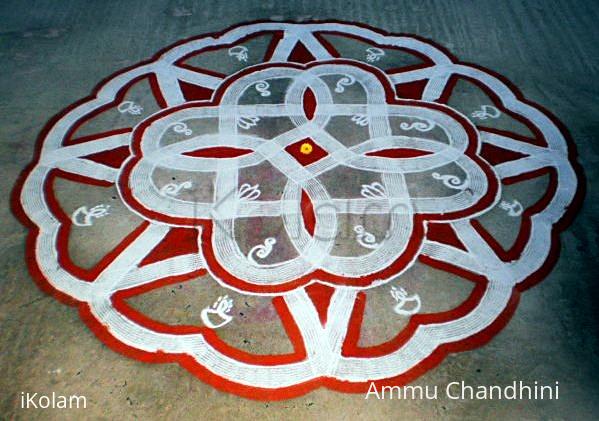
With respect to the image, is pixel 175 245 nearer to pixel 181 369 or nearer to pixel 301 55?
pixel 181 369

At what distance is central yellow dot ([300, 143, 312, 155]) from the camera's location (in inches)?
182

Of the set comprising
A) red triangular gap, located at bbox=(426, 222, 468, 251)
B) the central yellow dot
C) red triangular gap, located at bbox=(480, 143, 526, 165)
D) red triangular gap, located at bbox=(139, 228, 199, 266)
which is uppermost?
red triangular gap, located at bbox=(480, 143, 526, 165)

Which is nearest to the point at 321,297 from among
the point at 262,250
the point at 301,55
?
the point at 262,250

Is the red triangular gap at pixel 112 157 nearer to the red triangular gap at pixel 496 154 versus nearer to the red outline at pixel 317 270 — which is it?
the red outline at pixel 317 270

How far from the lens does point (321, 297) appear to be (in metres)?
3.67

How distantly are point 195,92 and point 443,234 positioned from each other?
9.50 feet

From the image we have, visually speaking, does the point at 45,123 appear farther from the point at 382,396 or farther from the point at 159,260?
the point at 382,396

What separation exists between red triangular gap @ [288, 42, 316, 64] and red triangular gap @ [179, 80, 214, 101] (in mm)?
1034

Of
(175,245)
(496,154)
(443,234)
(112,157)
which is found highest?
(496,154)

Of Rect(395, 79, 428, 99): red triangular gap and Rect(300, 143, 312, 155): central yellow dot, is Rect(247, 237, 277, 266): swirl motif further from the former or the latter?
Rect(395, 79, 428, 99): red triangular gap

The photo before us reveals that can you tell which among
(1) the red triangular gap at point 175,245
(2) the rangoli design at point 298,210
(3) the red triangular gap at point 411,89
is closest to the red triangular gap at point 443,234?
(2) the rangoli design at point 298,210

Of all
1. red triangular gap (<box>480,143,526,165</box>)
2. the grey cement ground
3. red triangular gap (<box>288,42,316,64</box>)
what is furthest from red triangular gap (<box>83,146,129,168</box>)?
red triangular gap (<box>480,143,526,165</box>)

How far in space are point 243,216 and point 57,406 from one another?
1.87 meters

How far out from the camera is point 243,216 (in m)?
4.17
